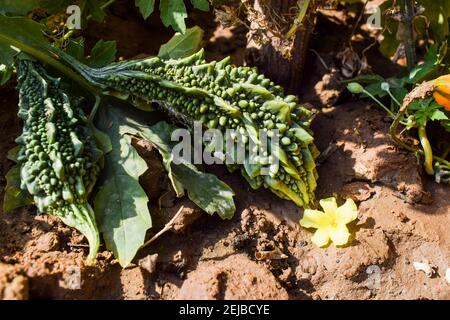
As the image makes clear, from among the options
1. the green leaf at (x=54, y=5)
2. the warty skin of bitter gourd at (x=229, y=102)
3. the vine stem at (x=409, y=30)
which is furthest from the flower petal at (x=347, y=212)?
the green leaf at (x=54, y=5)

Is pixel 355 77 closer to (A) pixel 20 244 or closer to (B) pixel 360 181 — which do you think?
(B) pixel 360 181

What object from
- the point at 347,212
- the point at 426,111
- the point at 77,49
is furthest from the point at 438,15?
the point at 77,49

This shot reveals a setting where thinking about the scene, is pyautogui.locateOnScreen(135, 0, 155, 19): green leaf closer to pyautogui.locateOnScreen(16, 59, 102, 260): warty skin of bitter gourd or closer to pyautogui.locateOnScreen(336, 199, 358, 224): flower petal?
pyautogui.locateOnScreen(16, 59, 102, 260): warty skin of bitter gourd

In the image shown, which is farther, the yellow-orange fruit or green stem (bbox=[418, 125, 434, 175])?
green stem (bbox=[418, 125, 434, 175])

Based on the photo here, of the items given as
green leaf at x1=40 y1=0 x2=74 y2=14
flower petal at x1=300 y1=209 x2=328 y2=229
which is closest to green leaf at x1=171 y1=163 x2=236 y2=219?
flower petal at x1=300 y1=209 x2=328 y2=229

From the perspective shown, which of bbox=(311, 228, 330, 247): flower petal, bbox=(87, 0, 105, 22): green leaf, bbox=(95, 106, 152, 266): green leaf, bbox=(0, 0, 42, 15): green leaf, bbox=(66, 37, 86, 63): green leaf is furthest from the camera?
bbox=(87, 0, 105, 22): green leaf

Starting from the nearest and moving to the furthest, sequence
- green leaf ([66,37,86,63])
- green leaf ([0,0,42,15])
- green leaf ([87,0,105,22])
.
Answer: green leaf ([0,0,42,15]) < green leaf ([66,37,86,63]) < green leaf ([87,0,105,22])

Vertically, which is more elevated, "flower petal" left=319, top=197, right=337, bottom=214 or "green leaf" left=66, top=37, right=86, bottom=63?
"green leaf" left=66, top=37, right=86, bottom=63
